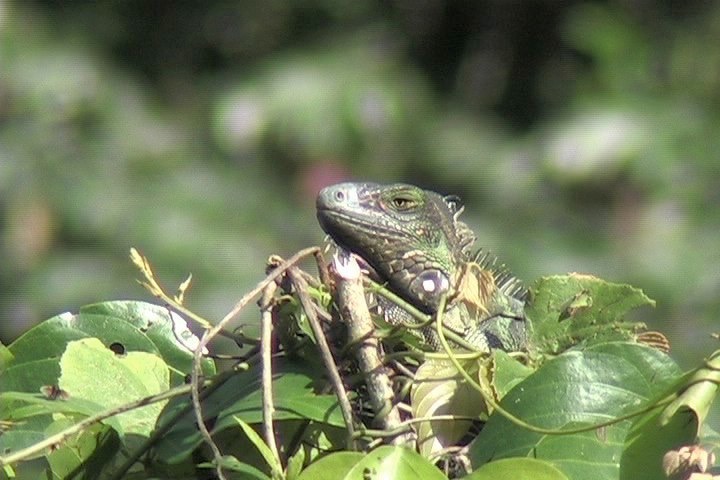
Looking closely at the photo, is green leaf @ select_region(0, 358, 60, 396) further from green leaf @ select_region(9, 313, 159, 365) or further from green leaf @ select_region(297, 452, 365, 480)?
green leaf @ select_region(297, 452, 365, 480)

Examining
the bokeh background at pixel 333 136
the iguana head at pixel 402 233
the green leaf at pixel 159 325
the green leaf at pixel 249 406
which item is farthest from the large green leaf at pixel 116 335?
the bokeh background at pixel 333 136

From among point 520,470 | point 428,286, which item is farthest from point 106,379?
point 428,286

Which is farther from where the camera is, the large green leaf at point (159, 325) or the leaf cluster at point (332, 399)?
the large green leaf at point (159, 325)

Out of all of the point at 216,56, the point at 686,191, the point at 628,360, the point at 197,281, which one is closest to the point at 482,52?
the point at 216,56

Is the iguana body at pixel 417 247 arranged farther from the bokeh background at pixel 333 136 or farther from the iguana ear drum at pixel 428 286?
the bokeh background at pixel 333 136

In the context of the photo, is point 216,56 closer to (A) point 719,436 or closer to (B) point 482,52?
(B) point 482,52

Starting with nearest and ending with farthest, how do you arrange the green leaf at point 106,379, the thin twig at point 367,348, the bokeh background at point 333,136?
the thin twig at point 367,348, the green leaf at point 106,379, the bokeh background at point 333,136

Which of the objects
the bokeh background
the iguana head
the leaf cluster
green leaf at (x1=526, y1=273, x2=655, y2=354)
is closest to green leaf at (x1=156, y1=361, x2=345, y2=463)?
the leaf cluster

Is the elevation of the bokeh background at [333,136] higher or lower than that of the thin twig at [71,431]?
lower
